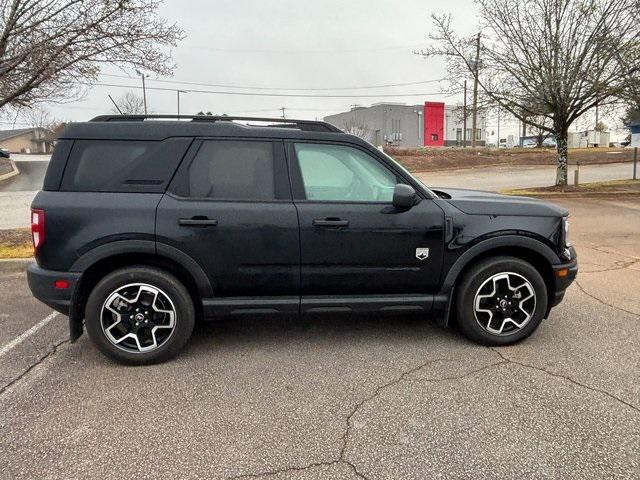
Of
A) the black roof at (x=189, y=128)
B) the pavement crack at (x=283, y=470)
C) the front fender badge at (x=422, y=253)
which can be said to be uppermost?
the black roof at (x=189, y=128)

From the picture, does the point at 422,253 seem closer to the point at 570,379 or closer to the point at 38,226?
the point at 570,379

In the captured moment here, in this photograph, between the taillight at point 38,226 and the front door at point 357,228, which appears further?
the front door at point 357,228

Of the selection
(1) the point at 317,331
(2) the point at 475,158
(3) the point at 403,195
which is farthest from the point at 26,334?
(2) the point at 475,158

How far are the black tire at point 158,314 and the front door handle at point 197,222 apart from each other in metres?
0.44

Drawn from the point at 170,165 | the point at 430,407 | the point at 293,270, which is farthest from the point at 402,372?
the point at 170,165

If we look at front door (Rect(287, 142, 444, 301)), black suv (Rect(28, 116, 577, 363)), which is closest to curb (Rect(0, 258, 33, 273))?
black suv (Rect(28, 116, 577, 363))

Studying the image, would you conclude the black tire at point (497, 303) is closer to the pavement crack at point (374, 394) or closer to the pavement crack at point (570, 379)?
the pavement crack at point (570, 379)

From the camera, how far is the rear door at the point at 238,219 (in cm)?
336

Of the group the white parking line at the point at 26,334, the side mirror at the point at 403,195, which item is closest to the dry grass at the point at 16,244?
the white parking line at the point at 26,334

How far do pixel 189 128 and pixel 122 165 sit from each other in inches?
22.8

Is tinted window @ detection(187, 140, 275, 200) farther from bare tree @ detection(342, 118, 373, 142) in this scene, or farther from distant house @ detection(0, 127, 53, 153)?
distant house @ detection(0, 127, 53, 153)

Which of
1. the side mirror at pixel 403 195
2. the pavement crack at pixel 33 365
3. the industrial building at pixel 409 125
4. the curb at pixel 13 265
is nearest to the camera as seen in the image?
the pavement crack at pixel 33 365

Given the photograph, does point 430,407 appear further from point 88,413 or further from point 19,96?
point 19,96

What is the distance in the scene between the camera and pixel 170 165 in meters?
3.42
